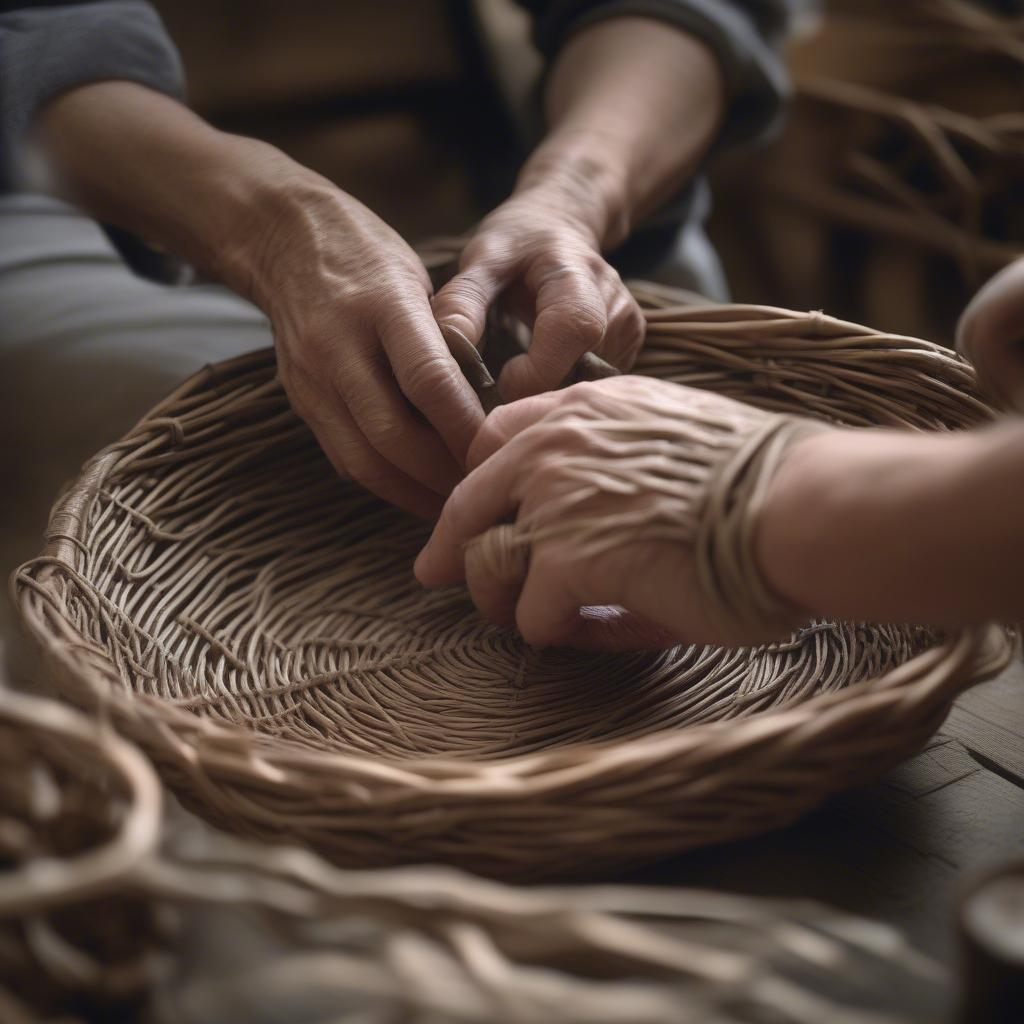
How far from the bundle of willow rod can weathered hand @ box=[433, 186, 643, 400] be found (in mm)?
364

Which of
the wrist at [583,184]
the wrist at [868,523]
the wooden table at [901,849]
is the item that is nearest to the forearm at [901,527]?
the wrist at [868,523]

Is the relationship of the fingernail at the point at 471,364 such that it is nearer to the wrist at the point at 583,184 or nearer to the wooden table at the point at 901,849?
the wrist at the point at 583,184

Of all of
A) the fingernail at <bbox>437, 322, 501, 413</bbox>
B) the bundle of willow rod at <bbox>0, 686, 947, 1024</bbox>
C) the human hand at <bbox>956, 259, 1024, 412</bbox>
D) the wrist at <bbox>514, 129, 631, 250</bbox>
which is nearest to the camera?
the bundle of willow rod at <bbox>0, 686, 947, 1024</bbox>

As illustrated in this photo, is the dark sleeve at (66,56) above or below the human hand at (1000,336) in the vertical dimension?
above

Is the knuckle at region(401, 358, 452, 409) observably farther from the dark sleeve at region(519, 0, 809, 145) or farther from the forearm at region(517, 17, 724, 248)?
the dark sleeve at region(519, 0, 809, 145)

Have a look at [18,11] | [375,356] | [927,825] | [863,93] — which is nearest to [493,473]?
[375,356]

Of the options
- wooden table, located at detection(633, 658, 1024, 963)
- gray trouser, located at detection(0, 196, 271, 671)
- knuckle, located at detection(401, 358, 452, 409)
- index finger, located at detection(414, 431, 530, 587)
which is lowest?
gray trouser, located at detection(0, 196, 271, 671)

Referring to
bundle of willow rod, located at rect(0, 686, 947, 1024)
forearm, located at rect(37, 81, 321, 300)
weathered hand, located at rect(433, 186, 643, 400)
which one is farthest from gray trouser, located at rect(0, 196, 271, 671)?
bundle of willow rod, located at rect(0, 686, 947, 1024)

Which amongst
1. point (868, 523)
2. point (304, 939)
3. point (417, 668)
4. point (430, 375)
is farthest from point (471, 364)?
point (304, 939)

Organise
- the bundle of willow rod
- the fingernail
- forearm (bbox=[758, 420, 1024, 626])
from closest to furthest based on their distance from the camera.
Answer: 1. the bundle of willow rod
2. forearm (bbox=[758, 420, 1024, 626])
3. the fingernail

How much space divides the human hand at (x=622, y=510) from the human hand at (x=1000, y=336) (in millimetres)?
129

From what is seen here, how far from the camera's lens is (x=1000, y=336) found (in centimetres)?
51

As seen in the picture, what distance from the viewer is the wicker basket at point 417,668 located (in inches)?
15.2

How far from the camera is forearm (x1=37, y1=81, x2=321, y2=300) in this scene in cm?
68
